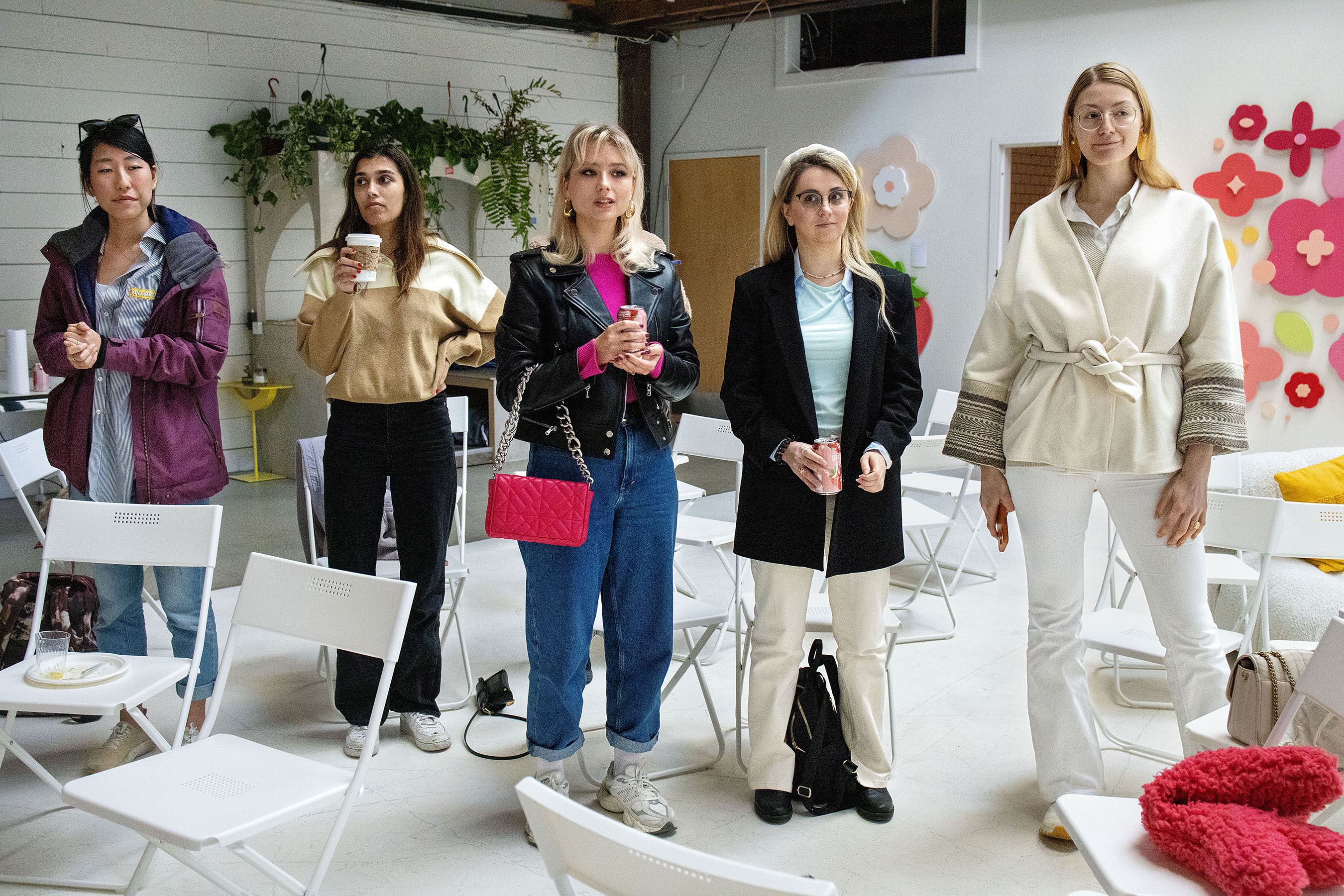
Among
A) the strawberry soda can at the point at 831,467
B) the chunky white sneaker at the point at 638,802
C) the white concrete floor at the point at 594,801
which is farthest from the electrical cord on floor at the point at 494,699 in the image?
the strawberry soda can at the point at 831,467

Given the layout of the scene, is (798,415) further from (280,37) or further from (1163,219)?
(280,37)

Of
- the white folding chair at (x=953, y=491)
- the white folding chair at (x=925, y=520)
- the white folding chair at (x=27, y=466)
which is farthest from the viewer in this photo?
the white folding chair at (x=953, y=491)

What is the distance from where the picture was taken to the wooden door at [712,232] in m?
8.69

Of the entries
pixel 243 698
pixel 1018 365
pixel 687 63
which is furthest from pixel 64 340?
pixel 687 63

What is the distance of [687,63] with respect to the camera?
8961 millimetres

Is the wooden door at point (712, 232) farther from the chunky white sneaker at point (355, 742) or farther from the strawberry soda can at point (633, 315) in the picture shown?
the strawberry soda can at point (633, 315)

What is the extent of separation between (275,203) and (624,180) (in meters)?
4.83

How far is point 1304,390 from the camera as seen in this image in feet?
20.2

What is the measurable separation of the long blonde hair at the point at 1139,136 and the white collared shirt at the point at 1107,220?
0.12 feet

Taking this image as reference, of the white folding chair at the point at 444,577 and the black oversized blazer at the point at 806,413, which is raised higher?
the black oversized blazer at the point at 806,413

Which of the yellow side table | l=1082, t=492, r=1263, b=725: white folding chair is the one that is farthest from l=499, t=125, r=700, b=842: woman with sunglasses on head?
the yellow side table

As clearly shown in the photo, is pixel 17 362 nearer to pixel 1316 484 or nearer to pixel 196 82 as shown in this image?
pixel 196 82

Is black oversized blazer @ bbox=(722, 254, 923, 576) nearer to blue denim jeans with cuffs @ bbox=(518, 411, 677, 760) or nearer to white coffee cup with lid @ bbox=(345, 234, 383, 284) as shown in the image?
blue denim jeans with cuffs @ bbox=(518, 411, 677, 760)

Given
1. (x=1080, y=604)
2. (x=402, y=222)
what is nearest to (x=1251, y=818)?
(x=1080, y=604)
